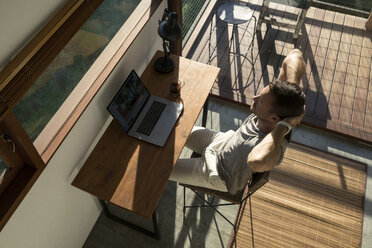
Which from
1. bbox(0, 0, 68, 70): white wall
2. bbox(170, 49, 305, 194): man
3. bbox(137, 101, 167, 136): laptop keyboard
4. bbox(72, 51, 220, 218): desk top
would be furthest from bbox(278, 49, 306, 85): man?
bbox(0, 0, 68, 70): white wall

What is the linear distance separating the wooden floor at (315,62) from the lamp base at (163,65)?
1037 mm

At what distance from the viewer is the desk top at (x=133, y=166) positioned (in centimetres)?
202

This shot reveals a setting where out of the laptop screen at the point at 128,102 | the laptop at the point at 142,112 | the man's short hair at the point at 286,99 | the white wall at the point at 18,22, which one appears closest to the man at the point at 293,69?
the man's short hair at the point at 286,99

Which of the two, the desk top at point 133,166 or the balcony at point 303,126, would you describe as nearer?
the desk top at point 133,166

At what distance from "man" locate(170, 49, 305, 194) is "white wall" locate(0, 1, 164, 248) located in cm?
66

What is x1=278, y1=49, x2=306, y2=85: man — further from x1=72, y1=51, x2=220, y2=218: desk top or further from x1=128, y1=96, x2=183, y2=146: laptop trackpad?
x1=128, y1=96, x2=183, y2=146: laptop trackpad

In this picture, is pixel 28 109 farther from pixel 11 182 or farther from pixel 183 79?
pixel 183 79

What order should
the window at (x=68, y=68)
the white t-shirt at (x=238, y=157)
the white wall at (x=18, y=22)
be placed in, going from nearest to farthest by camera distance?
the white wall at (x=18, y=22)
the window at (x=68, y=68)
the white t-shirt at (x=238, y=157)

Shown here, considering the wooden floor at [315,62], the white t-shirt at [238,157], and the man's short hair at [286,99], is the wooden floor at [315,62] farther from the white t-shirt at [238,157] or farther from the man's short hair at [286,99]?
the man's short hair at [286,99]

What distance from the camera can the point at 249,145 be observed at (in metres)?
2.12

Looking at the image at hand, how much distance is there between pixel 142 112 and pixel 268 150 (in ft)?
3.06

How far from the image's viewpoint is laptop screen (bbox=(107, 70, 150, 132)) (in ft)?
7.31

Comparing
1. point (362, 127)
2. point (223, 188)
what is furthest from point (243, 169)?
point (362, 127)

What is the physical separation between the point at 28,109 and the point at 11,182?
371 mm
